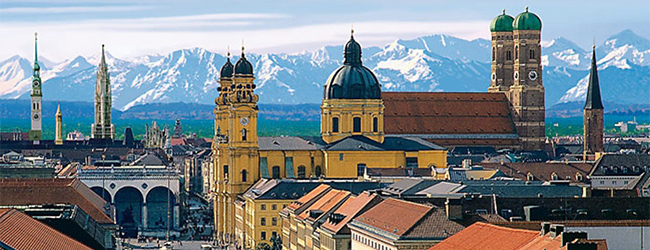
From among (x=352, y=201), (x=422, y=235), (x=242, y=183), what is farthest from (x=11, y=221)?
(x=242, y=183)

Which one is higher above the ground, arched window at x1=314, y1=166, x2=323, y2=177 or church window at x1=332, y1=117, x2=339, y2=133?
church window at x1=332, y1=117, x2=339, y2=133

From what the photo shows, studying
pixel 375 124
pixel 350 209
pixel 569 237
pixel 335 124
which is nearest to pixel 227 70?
pixel 335 124

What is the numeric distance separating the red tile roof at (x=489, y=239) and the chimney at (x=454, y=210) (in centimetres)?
858

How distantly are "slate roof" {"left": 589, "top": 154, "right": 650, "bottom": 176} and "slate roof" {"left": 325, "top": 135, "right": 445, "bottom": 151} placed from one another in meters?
23.0

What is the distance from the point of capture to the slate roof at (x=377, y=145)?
178 m

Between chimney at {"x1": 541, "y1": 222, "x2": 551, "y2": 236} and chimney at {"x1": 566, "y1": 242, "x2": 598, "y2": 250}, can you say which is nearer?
chimney at {"x1": 566, "y1": 242, "x2": 598, "y2": 250}

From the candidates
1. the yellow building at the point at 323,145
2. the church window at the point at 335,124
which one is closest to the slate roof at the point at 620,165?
the yellow building at the point at 323,145

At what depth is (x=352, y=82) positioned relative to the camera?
7205 inches

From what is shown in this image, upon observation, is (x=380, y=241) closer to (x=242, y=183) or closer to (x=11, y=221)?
(x=11, y=221)

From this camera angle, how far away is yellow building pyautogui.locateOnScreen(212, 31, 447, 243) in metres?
177

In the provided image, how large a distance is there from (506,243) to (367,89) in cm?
11836

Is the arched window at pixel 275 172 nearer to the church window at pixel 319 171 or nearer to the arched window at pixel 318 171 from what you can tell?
the arched window at pixel 318 171

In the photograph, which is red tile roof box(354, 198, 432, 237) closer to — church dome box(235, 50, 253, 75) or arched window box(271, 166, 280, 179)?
church dome box(235, 50, 253, 75)

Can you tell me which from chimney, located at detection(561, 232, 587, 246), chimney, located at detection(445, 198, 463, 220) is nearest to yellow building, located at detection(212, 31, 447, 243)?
chimney, located at detection(445, 198, 463, 220)
